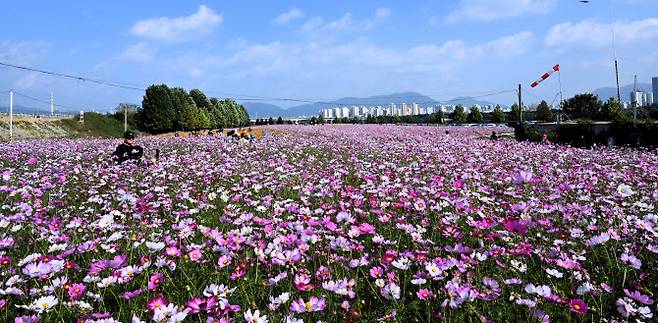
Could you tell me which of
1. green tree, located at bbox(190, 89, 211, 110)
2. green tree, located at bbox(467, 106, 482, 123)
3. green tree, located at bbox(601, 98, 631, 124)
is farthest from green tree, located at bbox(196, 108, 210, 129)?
green tree, located at bbox(601, 98, 631, 124)

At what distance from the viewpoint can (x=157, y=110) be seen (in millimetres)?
54750

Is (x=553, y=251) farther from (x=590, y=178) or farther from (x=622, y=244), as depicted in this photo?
(x=590, y=178)

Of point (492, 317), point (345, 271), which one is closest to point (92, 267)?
point (345, 271)

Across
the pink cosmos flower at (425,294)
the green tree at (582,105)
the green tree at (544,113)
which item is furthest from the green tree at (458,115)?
the pink cosmos flower at (425,294)

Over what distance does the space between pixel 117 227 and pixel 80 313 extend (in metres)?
1.04

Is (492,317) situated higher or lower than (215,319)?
lower

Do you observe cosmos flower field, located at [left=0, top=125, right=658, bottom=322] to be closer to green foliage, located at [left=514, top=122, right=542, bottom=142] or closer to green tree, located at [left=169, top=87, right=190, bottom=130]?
green foliage, located at [left=514, top=122, right=542, bottom=142]

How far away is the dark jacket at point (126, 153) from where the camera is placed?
28.0 feet

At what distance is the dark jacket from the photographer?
8523mm

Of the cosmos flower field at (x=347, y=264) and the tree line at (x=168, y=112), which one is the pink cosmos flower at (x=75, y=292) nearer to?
the cosmos flower field at (x=347, y=264)

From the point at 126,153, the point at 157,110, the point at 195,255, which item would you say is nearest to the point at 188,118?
the point at 157,110

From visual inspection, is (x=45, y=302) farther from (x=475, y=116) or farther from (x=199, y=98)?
(x=475, y=116)

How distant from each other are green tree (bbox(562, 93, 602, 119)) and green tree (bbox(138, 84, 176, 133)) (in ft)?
168

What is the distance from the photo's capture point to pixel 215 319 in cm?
179
